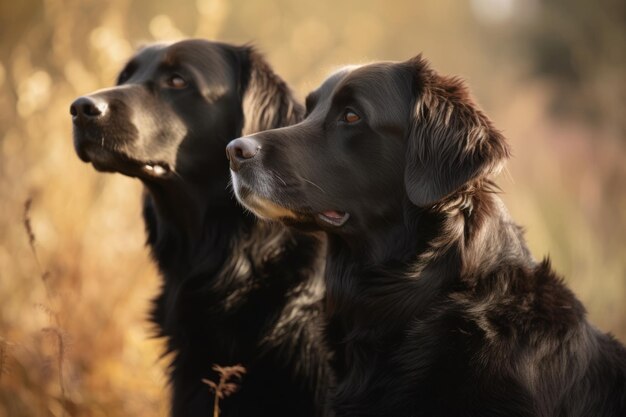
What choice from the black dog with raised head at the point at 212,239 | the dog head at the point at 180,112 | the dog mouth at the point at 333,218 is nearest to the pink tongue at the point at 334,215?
the dog mouth at the point at 333,218

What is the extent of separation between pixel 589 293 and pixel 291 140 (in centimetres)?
397

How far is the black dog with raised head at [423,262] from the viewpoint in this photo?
279 cm

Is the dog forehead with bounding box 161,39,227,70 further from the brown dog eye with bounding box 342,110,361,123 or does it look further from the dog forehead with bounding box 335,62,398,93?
the brown dog eye with bounding box 342,110,361,123

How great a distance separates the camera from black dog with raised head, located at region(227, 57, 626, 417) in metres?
2.79

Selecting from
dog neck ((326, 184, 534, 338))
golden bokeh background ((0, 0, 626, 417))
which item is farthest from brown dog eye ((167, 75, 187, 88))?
dog neck ((326, 184, 534, 338))

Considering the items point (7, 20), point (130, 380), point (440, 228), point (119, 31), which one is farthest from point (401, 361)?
point (7, 20)

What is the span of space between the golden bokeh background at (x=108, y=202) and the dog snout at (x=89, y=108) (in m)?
0.59

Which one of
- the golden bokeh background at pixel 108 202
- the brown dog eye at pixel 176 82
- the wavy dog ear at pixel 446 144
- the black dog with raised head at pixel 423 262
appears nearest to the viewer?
the black dog with raised head at pixel 423 262

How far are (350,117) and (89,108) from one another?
1.35 m

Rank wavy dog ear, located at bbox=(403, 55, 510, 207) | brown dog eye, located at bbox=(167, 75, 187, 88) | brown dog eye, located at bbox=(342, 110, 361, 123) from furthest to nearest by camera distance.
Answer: brown dog eye, located at bbox=(167, 75, 187, 88) → brown dog eye, located at bbox=(342, 110, 361, 123) → wavy dog ear, located at bbox=(403, 55, 510, 207)

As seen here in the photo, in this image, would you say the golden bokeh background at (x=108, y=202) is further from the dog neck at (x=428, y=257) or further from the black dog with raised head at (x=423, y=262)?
the dog neck at (x=428, y=257)

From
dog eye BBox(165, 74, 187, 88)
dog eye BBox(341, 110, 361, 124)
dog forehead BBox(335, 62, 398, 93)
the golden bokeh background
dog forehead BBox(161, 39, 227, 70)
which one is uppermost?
dog forehead BBox(335, 62, 398, 93)

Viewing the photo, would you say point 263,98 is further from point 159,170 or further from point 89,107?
point 89,107

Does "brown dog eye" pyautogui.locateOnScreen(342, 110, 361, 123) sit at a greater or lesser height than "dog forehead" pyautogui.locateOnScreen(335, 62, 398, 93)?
lesser
